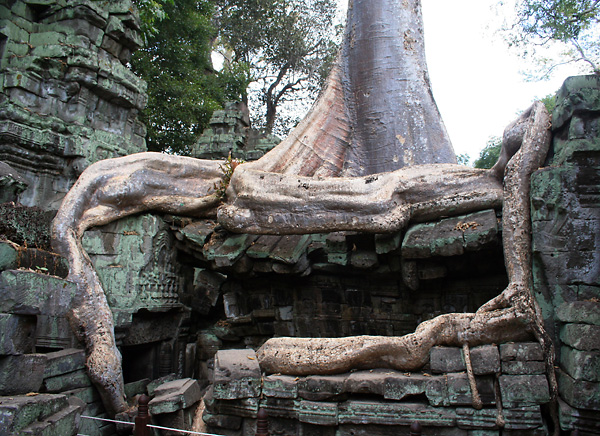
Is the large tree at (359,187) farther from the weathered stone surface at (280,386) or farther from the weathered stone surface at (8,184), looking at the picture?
the weathered stone surface at (8,184)

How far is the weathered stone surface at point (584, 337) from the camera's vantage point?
3.41 m

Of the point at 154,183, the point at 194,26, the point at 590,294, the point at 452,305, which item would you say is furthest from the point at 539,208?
the point at 194,26

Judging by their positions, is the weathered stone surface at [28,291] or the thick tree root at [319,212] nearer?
the weathered stone surface at [28,291]

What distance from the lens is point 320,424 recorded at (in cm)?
375

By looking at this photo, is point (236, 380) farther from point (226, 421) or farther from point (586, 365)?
point (586, 365)

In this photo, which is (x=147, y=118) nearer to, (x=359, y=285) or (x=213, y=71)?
(x=213, y=71)

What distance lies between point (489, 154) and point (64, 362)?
1622 cm

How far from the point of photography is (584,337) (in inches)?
136

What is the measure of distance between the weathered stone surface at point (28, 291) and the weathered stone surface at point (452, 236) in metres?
3.22

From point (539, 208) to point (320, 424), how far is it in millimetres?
2433

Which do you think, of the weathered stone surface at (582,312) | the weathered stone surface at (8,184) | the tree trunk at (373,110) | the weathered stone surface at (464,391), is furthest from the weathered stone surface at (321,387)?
the weathered stone surface at (8,184)

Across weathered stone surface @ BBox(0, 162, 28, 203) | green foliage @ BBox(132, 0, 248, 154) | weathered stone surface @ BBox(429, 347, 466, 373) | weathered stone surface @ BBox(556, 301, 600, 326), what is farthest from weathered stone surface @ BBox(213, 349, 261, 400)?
green foliage @ BBox(132, 0, 248, 154)

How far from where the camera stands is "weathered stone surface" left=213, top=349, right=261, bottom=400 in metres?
3.99

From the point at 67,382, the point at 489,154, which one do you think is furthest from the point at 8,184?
the point at 489,154
